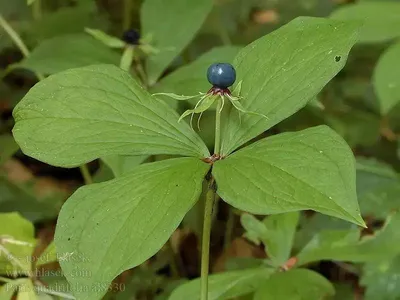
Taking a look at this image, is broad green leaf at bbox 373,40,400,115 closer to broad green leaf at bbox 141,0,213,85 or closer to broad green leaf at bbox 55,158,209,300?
broad green leaf at bbox 141,0,213,85

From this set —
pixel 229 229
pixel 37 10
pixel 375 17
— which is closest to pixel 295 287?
pixel 229 229

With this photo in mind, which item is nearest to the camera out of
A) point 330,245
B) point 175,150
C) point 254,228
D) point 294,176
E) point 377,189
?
point 294,176

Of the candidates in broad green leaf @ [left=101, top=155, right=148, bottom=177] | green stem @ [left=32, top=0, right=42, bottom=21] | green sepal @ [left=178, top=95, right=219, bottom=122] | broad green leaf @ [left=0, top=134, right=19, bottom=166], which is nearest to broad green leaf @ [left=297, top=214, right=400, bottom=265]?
broad green leaf @ [left=101, top=155, right=148, bottom=177]

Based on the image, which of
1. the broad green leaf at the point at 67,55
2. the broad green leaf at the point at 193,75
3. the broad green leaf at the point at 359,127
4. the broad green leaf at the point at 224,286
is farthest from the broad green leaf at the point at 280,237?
the broad green leaf at the point at 359,127

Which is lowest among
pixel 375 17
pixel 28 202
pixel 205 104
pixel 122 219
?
pixel 28 202

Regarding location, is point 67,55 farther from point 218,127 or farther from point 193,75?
point 218,127
